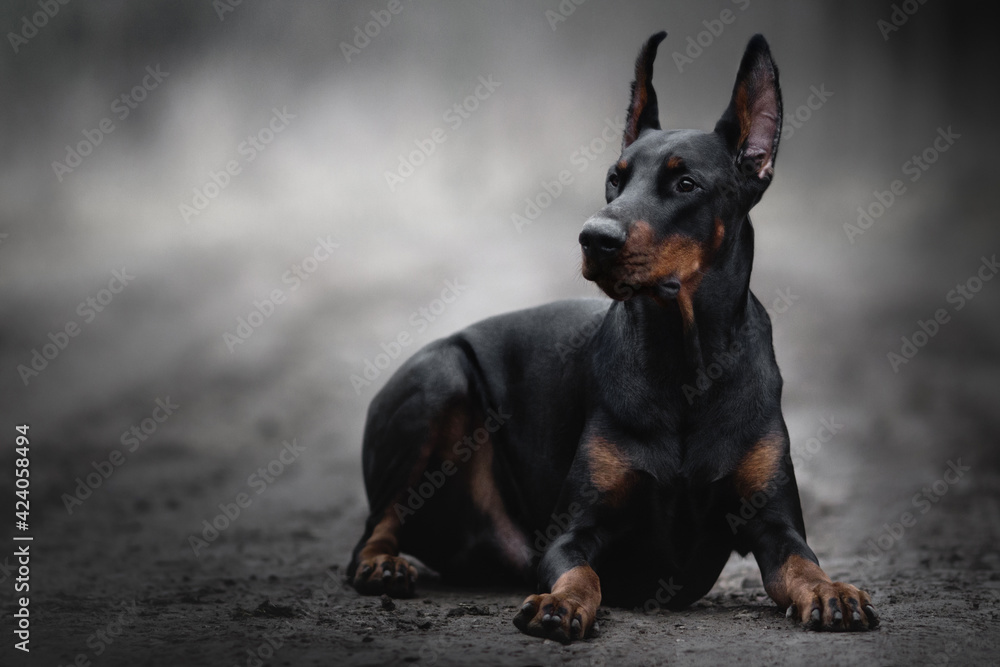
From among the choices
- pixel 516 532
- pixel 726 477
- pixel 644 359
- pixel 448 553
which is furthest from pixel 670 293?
pixel 448 553

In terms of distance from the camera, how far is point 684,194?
4.21 metres

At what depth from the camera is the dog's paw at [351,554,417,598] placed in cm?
502

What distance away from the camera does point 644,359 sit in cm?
457

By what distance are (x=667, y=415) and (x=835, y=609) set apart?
3.41ft

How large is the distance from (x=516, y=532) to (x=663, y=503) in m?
1.16

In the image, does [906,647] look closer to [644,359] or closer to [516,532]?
[644,359]

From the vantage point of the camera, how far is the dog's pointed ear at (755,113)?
444 centimetres
